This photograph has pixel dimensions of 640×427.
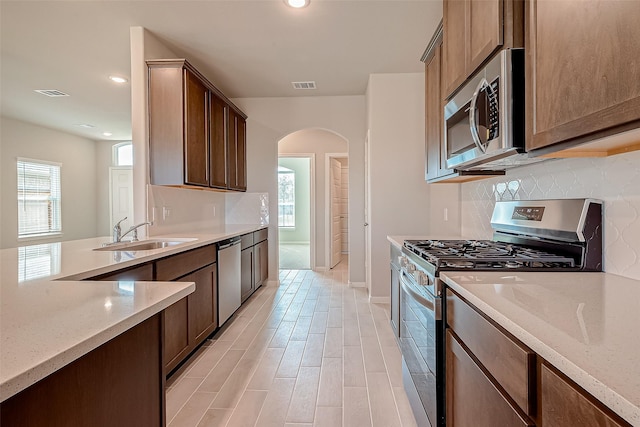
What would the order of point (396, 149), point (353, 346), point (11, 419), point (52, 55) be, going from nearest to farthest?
1. point (11, 419)
2. point (353, 346)
3. point (52, 55)
4. point (396, 149)

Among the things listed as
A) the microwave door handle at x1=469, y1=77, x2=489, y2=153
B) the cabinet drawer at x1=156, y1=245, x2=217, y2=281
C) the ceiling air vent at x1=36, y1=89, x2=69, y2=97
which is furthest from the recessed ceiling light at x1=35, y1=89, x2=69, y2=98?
the microwave door handle at x1=469, y1=77, x2=489, y2=153

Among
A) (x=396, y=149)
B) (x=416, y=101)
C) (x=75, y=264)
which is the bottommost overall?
(x=75, y=264)

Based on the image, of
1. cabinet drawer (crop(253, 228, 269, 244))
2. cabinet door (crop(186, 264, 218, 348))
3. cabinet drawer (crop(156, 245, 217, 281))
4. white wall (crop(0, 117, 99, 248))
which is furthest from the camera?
white wall (crop(0, 117, 99, 248))

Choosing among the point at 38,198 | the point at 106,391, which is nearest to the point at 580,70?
the point at 106,391

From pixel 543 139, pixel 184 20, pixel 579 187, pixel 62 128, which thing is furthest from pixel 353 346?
pixel 62 128

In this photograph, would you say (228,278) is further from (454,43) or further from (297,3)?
(454,43)

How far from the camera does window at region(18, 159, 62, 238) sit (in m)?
6.02

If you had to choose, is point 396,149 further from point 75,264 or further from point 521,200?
point 75,264

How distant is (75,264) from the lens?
1.61 meters

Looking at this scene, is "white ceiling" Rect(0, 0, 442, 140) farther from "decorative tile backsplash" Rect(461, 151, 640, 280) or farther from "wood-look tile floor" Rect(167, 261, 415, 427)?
"wood-look tile floor" Rect(167, 261, 415, 427)

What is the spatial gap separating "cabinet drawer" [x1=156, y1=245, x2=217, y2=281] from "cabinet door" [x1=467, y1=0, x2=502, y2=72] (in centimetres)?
201

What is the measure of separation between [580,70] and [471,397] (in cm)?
102

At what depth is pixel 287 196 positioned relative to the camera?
9.95m

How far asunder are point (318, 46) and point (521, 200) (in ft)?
8.04
